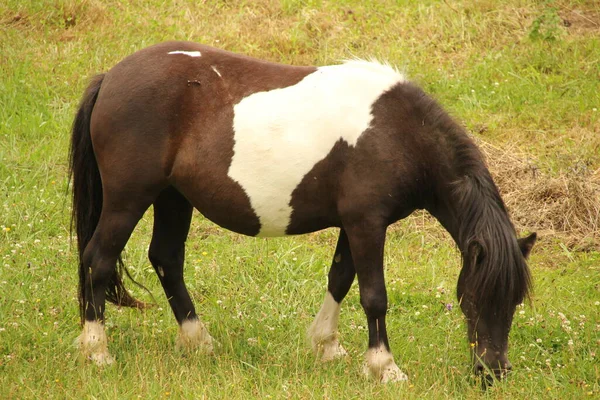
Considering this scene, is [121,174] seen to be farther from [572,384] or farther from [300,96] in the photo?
[572,384]

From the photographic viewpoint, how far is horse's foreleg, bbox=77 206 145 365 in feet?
16.1

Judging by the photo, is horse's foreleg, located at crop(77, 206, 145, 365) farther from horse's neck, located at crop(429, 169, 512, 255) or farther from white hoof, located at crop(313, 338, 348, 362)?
horse's neck, located at crop(429, 169, 512, 255)

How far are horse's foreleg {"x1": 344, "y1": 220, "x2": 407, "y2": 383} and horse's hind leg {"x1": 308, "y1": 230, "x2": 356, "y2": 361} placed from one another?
38cm

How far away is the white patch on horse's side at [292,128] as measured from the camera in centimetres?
459

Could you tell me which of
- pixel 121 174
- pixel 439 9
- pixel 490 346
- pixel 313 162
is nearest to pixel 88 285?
pixel 121 174

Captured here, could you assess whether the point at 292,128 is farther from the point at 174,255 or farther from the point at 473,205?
the point at 174,255

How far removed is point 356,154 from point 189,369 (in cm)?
162

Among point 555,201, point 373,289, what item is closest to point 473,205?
point 373,289

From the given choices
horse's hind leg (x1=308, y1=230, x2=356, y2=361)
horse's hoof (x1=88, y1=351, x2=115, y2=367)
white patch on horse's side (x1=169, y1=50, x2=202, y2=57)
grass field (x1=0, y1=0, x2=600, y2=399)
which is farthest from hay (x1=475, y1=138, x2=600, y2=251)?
horse's hoof (x1=88, y1=351, x2=115, y2=367)

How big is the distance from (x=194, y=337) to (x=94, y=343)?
0.63m

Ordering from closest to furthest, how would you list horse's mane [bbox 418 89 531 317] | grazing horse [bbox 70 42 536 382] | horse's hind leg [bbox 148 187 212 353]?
horse's mane [bbox 418 89 531 317]
grazing horse [bbox 70 42 536 382]
horse's hind leg [bbox 148 187 212 353]

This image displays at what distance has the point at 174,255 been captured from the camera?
5270 mm

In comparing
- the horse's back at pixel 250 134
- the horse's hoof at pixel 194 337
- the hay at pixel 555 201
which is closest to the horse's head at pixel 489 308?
the horse's back at pixel 250 134

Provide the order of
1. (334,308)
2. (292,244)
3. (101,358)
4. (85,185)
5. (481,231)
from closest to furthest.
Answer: (481,231) < (101,358) < (334,308) < (85,185) < (292,244)
